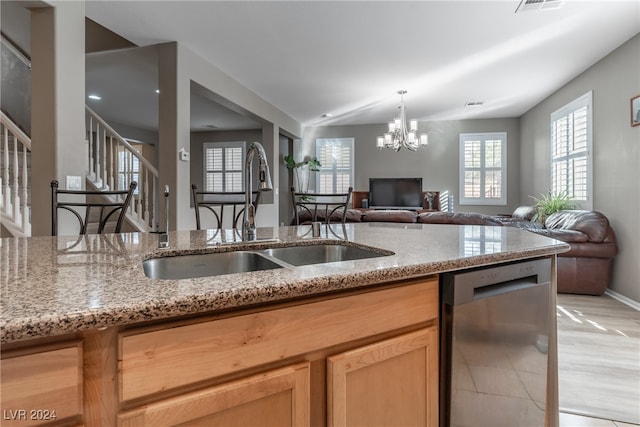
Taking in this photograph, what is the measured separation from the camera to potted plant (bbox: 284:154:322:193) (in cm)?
757

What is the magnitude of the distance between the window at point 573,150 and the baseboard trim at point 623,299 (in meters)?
1.16

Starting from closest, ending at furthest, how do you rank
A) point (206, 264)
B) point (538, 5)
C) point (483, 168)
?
1. point (206, 264)
2. point (538, 5)
3. point (483, 168)

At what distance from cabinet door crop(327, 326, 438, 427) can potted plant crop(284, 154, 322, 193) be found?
6854 mm

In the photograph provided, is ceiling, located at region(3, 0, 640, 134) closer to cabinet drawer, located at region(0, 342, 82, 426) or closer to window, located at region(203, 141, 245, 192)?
window, located at region(203, 141, 245, 192)

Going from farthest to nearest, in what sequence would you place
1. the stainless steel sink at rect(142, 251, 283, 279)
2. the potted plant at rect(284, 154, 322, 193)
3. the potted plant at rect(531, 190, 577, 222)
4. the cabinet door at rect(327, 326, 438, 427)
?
1. the potted plant at rect(284, 154, 322, 193)
2. the potted plant at rect(531, 190, 577, 222)
3. the stainless steel sink at rect(142, 251, 283, 279)
4. the cabinet door at rect(327, 326, 438, 427)

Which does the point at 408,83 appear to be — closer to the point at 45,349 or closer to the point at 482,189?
the point at 482,189

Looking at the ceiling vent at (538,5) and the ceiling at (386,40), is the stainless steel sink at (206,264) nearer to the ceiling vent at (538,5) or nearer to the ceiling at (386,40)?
the ceiling at (386,40)

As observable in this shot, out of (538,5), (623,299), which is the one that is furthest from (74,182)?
(623,299)

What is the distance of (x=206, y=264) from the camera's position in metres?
1.13

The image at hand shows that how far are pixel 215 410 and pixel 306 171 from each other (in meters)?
7.68

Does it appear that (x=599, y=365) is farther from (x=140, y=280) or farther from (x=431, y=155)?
(x=431, y=155)

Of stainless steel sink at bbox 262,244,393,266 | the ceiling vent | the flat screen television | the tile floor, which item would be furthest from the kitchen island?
the flat screen television

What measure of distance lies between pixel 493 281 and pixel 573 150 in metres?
4.94

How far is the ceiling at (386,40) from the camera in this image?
299cm
